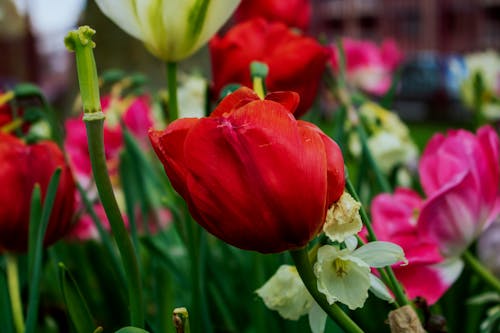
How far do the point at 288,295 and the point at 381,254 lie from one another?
70 mm

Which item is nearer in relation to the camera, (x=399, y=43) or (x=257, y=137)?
(x=257, y=137)

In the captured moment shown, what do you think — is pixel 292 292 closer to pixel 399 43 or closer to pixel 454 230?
pixel 454 230

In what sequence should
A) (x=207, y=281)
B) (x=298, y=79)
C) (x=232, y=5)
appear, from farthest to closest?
1. (x=207, y=281)
2. (x=298, y=79)
3. (x=232, y=5)

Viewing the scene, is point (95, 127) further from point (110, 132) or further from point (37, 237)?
point (110, 132)

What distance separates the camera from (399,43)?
1298cm

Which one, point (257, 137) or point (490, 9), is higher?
point (257, 137)

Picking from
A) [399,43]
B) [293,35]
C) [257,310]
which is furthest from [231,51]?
[399,43]

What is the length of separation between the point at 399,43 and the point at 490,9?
60.9 inches

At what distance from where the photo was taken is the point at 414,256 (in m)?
0.49

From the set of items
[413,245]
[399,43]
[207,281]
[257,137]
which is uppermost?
[257,137]

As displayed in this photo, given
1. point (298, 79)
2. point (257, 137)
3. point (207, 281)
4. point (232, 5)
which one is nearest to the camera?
point (257, 137)

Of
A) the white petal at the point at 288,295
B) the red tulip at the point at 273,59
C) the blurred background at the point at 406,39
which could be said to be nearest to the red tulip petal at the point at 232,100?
the white petal at the point at 288,295

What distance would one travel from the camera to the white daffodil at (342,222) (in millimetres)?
353

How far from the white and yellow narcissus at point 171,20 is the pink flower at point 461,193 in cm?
17
